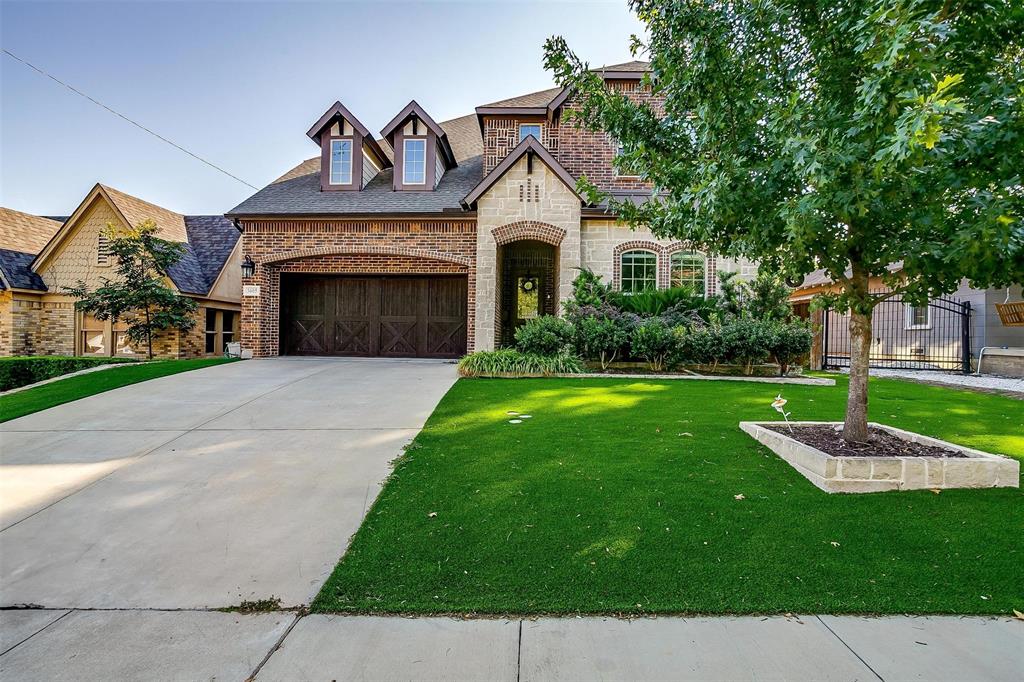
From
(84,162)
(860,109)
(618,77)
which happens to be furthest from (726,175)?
(84,162)

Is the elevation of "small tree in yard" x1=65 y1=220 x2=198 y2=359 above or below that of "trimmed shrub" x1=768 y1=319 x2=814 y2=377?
above

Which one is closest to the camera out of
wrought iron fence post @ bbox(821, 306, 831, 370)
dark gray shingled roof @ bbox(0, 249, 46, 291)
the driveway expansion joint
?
the driveway expansion joint

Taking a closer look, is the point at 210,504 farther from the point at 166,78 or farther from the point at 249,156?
the point at 249,156

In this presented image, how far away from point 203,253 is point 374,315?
8.24 m

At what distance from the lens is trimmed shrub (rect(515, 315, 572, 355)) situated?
9.96m

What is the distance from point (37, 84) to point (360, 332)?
10.1m

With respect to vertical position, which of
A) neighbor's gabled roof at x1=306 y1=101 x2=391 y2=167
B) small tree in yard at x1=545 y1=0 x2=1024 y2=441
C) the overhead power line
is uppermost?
the overhead power line

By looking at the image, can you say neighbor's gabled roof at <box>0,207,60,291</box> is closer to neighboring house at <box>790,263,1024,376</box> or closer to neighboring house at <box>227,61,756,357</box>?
neighboring house at <box>227,61,756,357</box>

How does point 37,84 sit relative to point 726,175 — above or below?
above

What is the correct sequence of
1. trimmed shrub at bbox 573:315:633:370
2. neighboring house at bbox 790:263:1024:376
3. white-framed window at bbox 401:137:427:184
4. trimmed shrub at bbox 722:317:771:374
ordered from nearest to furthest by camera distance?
trimmed shrub at bbox 722:317:771:374 < trimmed shrub at bbox 573:315:633:370 < neighboring house at bbox 790:263:1024:376 < white-framed window at bbox 401:137:427:184

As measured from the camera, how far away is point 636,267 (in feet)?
42.4

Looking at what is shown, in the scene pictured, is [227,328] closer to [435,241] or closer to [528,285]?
[435,241]

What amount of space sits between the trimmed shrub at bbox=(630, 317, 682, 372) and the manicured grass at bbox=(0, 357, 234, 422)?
A: 9.22 meters

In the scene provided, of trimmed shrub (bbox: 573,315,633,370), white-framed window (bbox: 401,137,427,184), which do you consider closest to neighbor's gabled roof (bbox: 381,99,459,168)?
white-framed window (bbox: 401,137,427,184)
